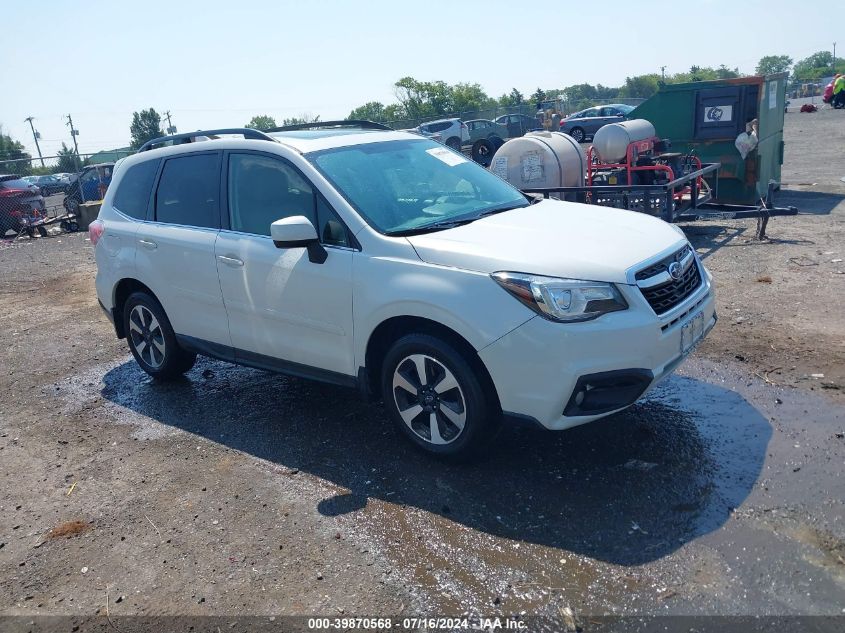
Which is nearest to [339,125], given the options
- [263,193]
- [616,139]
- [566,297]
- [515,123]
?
[263,193]

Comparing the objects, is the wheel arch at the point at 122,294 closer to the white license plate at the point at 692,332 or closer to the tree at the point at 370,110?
the white license plate at the point at 692,332

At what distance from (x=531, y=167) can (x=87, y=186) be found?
52.0 ft

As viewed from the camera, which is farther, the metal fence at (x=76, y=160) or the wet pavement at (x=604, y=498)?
the metal fence at (x=76, y=160)

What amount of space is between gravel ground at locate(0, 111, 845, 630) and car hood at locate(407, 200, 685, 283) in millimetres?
1189

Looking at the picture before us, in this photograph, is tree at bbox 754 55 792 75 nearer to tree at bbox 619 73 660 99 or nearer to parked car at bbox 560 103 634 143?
tree at bbox 619 73 660 99

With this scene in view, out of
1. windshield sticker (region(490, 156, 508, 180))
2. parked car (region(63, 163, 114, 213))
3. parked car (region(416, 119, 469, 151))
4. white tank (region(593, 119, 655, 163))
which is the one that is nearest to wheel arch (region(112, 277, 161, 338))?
windshield sticker (region(490, 156, 508, 180))

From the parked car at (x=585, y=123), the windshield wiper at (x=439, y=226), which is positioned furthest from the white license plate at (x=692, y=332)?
the parked car at (x=585, y=123)

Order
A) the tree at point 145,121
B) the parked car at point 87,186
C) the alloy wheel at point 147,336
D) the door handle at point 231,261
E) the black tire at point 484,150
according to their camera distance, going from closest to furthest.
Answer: the door handle at point 231,261 → the alloy wheel at point 147,336 → the parked car at point 87,186 → the black tire at point 484,150 → the tree at point 145,121

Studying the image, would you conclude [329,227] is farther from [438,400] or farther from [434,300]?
[438,400]

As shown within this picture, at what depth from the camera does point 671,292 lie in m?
4.04

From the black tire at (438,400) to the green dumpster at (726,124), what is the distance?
960cm

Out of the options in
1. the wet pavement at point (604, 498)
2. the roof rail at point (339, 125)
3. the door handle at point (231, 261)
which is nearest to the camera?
the wet pavement at point (604, 498)

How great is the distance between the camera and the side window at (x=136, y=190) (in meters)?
5.89

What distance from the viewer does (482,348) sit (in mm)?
3846
